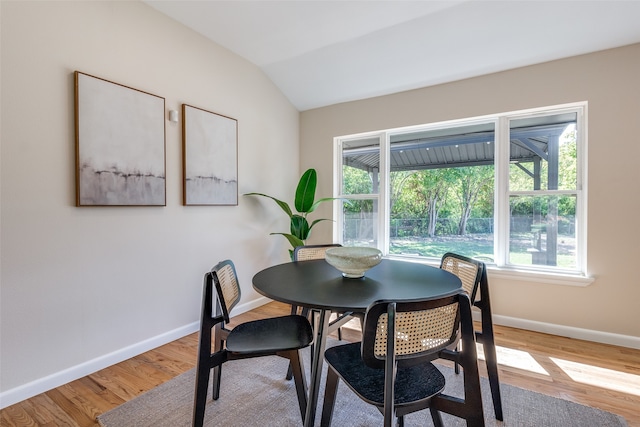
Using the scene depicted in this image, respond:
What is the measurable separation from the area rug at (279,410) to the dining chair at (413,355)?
598 mm

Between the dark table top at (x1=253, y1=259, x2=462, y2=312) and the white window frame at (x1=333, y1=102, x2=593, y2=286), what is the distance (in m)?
1.50

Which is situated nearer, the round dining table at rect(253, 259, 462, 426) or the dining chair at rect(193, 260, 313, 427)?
the round dining table at rect(253, 259, 462, 426)

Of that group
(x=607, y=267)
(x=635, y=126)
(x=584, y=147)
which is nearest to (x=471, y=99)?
(x=584, y=147)

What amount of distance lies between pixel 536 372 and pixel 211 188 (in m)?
A: 2.92

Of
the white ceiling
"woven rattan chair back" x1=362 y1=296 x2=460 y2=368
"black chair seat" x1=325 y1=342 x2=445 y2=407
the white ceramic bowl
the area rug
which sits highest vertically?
the white ceiling

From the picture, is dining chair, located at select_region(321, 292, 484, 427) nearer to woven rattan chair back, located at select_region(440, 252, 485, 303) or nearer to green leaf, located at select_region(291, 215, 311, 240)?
woven rattan chair back, located at select_region(440, 252, 485, 303)

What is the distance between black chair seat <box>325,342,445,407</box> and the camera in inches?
43.9

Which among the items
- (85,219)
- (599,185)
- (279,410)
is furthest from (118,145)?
(599,185)

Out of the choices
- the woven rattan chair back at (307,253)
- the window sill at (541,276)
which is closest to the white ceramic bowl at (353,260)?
the woven rattan chair back at (307,253)

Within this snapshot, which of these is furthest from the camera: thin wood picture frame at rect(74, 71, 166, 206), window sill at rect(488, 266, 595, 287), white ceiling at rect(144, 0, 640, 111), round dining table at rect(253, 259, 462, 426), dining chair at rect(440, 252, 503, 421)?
window sill at rect(488, 266, 595, 287)

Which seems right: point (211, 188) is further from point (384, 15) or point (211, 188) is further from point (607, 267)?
point (607, 267)

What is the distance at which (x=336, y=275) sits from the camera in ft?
5.75

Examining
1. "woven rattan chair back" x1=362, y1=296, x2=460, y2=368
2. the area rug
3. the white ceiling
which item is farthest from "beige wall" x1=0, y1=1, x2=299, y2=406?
"woven rattan chair back" x1=362, y1=296, x2=460, y2=368

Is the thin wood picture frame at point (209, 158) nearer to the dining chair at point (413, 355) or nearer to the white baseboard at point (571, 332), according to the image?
the dining chair at point (413, 355)
